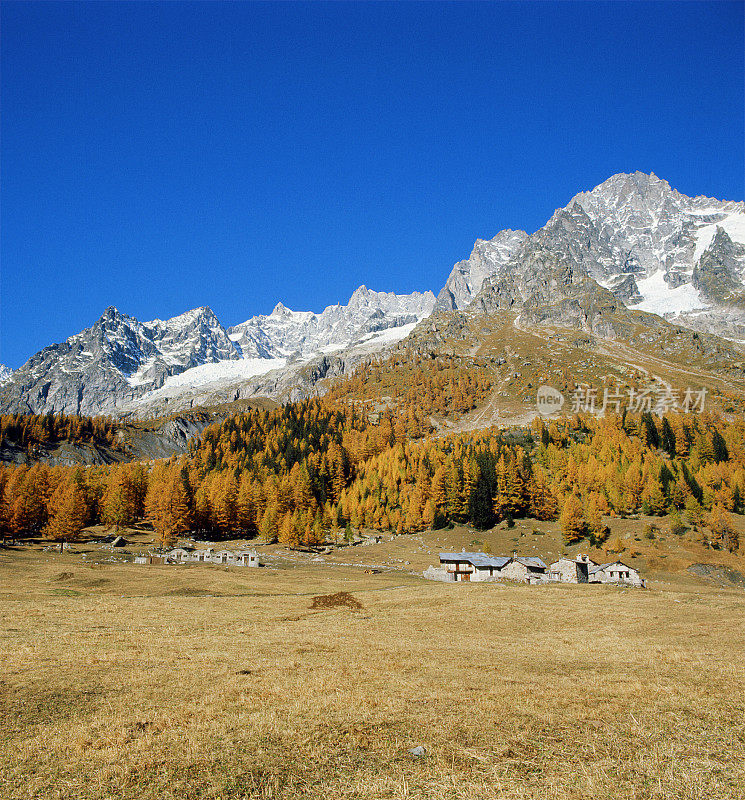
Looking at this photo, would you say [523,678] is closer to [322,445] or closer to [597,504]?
[597,504]

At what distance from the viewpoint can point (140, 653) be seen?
23.7 m

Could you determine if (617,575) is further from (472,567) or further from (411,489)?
(411,489)

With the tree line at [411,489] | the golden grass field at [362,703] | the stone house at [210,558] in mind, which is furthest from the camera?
the tree line at [411,489]

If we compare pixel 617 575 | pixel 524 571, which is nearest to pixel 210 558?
pixel 524 571

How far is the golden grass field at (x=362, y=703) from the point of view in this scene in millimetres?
10867

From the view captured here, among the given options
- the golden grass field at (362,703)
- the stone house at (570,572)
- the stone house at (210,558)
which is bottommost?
the stone house at (210,558)

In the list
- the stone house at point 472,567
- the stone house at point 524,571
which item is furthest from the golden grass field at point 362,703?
the stone house at point 472,567

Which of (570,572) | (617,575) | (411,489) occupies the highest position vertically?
(411,489)

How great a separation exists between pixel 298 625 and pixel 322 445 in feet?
474

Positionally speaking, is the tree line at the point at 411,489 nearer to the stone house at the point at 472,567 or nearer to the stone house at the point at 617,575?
the stone house at the point at 617,575

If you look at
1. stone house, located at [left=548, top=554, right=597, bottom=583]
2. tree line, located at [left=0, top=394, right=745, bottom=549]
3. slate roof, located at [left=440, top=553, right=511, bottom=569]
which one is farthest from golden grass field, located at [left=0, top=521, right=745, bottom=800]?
tree line, located at [left=0, top=394, right=745, bottom=549]

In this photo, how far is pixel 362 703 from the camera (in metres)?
16.5

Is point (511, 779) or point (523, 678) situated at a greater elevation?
point (511, 779)

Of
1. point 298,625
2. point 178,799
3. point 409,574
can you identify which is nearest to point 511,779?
point 178,799
